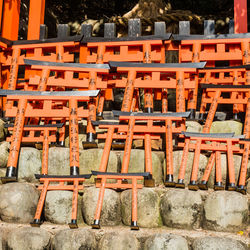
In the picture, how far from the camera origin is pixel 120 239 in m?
4.07

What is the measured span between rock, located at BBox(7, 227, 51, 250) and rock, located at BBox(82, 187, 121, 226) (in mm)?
572

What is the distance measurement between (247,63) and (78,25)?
6.30 metres

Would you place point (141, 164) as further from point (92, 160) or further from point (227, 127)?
point (227, 127)

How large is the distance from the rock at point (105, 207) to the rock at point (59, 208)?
190mm

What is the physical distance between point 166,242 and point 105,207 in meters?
0.93

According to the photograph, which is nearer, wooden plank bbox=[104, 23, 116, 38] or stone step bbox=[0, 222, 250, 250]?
stone step bbox=[0, 222, 250, 250]

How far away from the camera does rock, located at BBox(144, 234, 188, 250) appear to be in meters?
3.93

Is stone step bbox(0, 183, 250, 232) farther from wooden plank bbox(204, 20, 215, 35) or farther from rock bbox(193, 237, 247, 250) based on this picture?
wooden plank bbox(204, 20, 215, 35)

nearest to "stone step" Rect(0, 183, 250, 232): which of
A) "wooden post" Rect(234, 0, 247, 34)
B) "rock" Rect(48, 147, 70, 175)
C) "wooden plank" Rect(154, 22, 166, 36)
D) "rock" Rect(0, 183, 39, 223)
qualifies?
"rock" Rect(0, 183, 39, 223)

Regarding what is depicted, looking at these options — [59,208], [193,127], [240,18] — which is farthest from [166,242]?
[240,18]

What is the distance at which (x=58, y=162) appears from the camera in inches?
207

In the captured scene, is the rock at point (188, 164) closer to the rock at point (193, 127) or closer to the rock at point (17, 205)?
the rock at point (193, 127)

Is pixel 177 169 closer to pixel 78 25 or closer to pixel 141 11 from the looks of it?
pixel 141 11

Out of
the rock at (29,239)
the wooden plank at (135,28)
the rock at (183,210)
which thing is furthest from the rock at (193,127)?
the rock at (29,239)
